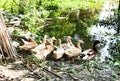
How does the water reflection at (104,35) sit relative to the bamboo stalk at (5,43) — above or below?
below

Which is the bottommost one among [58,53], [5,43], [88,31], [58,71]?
[58,71]

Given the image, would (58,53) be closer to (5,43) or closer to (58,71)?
(58,71)

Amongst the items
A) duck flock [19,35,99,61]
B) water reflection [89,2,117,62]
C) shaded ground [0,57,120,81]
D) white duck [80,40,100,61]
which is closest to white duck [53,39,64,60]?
duck flock [19,35,99,61]

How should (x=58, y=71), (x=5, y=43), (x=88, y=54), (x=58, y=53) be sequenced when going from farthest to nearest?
(x=88, y=54) → (x=58, y=53) → (x=5, y=43) → (x=58, y=71)

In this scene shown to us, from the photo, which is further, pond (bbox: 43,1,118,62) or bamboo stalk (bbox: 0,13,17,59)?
pond (bbox: 43,1,118,62)

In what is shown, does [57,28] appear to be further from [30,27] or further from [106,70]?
[106,70]

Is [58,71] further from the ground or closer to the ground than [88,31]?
closer to the ground

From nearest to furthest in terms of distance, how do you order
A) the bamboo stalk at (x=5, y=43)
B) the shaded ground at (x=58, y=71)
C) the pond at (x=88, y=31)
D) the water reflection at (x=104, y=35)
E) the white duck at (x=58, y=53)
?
the shaded ground at (x=58, y=71)
the bamboo stalk at (x=5, y=43)
the white duck at (x=58, y=53)
the water reflection at (x=104, y=35)
the pond at (x=88, y=31)

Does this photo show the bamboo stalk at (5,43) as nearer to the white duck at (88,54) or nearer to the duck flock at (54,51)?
the duck flock at (54,51)

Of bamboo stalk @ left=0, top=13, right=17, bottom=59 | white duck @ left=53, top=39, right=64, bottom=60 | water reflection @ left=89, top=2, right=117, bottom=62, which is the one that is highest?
bamboo stalk @ left=0, top=13, right=17, bottom=59

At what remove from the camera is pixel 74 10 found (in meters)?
14.7

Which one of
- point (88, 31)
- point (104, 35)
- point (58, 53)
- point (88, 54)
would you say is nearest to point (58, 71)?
point (58, 53)

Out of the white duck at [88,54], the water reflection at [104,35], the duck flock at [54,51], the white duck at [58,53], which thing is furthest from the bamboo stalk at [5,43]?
the water reflection at [104,35]

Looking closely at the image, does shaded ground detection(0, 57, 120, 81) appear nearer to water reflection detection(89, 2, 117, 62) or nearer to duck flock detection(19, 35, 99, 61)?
duck flock detection(19, 35, 99, 61)
